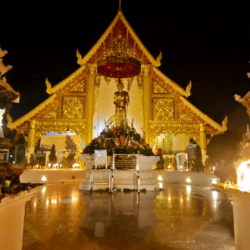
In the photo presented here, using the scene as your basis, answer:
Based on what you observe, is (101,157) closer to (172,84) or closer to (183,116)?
(183,116)

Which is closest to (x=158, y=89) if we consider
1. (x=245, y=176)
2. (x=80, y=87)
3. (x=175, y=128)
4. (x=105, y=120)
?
(x=175, y=128)

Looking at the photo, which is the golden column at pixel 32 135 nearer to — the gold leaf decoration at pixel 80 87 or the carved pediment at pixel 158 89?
the gold leaf decoration at pixel 80 87

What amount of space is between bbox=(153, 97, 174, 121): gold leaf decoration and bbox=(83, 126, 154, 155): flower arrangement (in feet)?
18.4

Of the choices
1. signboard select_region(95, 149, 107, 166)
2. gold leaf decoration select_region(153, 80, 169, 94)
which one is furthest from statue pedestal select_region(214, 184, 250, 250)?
gold leaf decoration select_region(153, 80, 169, 94)

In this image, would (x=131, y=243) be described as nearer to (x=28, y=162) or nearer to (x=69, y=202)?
(x=69, y=202)

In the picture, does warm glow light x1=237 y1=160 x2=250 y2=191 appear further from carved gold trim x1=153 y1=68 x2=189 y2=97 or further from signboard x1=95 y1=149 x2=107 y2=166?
carved gold trim x1=153 y1=68 x2=189 y2=97

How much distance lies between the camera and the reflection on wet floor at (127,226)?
304cm

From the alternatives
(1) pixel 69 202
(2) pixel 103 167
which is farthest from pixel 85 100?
(1) pixel 69 202

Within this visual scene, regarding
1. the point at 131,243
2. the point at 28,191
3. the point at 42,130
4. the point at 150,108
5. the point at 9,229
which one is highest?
the point at 150,108

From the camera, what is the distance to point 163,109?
14.8m

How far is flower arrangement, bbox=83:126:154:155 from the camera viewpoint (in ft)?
28.8

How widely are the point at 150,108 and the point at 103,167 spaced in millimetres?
7130

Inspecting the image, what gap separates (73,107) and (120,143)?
6675 millimetres

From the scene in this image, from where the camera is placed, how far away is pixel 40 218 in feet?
14.0
